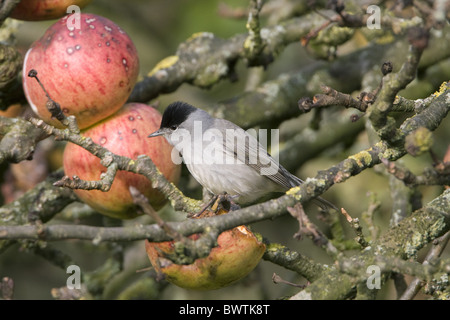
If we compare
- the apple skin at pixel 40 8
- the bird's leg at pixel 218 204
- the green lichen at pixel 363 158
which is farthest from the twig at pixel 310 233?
the apple skin at pixel 40 8

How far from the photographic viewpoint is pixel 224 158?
3604mm

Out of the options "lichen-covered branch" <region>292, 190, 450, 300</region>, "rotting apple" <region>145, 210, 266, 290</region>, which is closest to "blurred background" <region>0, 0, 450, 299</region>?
"lichen-covered branch" <region>292, 190, 450, 300</region>

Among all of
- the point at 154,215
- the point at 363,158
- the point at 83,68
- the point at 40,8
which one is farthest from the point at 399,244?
the point at 40,8

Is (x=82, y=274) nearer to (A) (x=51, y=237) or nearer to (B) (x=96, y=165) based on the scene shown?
(B) (x=96, y=165)

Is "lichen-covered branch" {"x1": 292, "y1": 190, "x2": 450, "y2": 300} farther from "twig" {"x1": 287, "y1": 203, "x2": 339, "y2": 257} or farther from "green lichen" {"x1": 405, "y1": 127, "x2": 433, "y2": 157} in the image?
"green lichen" {"x1": 405, "y1": 127, "x2": 433, "y2": 157}

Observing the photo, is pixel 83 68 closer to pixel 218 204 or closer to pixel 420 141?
pixel 218 204

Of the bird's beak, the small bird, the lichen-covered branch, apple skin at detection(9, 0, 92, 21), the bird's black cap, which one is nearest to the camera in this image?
the lichen-covered branch

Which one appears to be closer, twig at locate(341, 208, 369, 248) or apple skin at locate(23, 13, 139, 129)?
twig at locate(341, 208, 369, 248)

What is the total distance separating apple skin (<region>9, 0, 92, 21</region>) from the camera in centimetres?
320

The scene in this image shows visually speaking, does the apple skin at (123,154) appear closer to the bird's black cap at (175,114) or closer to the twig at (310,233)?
the bird's black cap at (175,114)

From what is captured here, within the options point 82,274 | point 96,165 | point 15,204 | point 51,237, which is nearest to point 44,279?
point 82,274

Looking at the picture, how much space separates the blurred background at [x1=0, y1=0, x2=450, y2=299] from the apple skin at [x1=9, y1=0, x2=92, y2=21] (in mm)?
1202

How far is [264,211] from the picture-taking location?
85.8 inches
